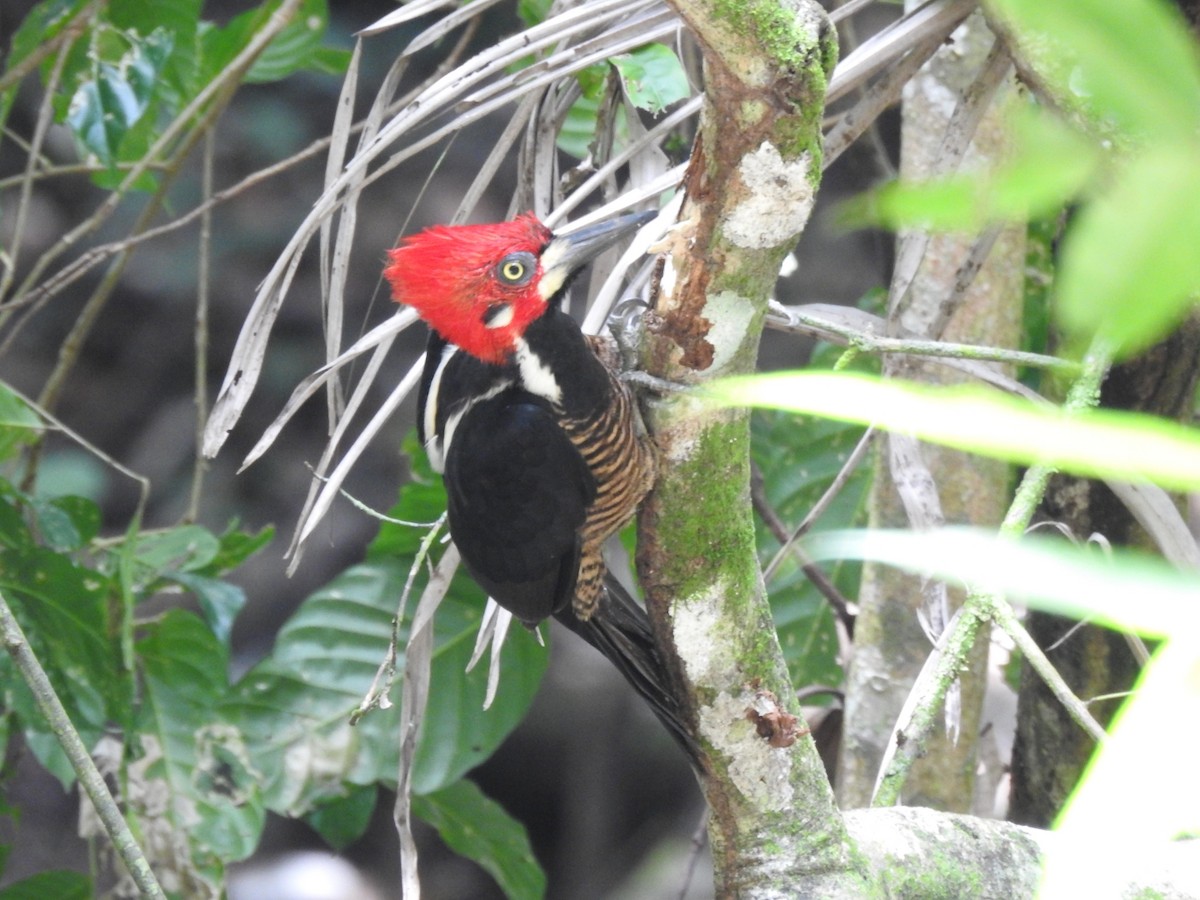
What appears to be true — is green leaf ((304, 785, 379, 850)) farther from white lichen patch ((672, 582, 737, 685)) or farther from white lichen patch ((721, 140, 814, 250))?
white lichen patch ((721, 140, 814, 250))

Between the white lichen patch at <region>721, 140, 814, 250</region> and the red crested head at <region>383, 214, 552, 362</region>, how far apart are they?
612mm

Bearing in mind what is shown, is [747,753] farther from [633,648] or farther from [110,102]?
[110,102]

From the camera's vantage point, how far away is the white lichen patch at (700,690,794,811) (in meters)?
1.54

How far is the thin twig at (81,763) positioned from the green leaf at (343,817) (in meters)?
1.34

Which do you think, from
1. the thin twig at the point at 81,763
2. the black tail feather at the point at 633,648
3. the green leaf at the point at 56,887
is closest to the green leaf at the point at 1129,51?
the black tail feather at the point at 633,648

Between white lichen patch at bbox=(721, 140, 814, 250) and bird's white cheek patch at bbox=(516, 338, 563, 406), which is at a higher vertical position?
white lichen patch at bbox=(721, 140, 814, 250)

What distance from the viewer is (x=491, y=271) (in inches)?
70.3

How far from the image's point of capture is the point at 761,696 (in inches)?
60.6

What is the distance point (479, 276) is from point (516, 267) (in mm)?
57

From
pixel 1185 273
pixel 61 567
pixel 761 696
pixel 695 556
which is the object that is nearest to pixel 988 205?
pixel 1185 273

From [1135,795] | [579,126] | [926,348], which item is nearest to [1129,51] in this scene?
[1135,795]

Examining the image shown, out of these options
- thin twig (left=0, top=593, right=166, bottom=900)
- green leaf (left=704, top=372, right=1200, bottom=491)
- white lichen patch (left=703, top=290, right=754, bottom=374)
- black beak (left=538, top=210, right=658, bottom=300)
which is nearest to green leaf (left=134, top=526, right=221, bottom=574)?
thin twig (left=0, top=593, right=166, bottom=900)

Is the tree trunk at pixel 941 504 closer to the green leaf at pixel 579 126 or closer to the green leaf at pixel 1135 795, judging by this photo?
the green leaf at pixel 579 126

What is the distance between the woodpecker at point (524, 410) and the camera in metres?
1.76
